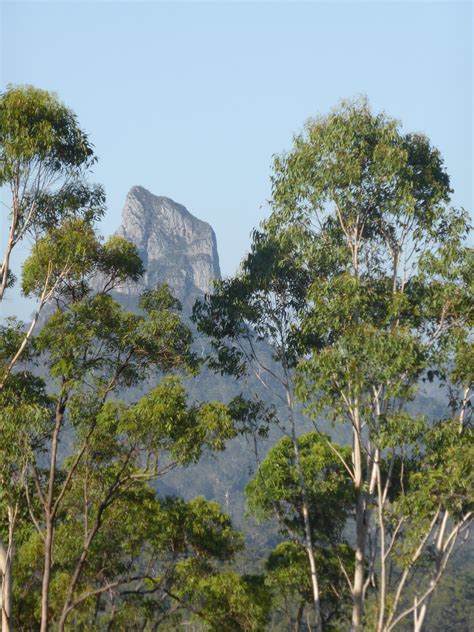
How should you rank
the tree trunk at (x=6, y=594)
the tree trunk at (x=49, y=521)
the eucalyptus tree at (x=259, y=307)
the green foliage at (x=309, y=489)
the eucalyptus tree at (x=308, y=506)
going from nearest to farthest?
the tree trunk at (x=49, y=521) → the tree trunk at (x=6, y=594) → the eucalyptus tree at (x=259, y=307) → the green foliage at (x=309, y=489) → the eucalyptus tree at (x=308, y=506)

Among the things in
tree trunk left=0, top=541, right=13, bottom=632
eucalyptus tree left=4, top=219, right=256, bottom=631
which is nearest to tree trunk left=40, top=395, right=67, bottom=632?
eucalyptus tree left=4, top=219, right=256, bottom=631

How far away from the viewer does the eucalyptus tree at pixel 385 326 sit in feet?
49.9

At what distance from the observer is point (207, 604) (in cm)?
2152

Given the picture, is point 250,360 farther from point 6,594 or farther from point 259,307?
point 6,594

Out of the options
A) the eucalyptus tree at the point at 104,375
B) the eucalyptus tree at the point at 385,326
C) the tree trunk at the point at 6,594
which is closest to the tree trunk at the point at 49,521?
the eucalyptus tree at the point at 104,375

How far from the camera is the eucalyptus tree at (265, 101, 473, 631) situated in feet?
49.9

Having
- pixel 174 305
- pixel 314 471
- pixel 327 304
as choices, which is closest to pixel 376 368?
pixel 327 304

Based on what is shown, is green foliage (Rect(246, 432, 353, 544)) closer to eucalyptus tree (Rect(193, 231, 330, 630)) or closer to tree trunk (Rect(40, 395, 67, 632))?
eucalyptus tree (Rect(193, 231, 330, 630))

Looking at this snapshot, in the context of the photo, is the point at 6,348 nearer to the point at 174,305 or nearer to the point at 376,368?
the point at 174,305

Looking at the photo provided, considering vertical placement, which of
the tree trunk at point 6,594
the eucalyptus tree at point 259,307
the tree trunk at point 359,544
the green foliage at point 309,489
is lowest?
the tree trunk at point 6,594

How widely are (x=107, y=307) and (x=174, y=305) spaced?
196 cm

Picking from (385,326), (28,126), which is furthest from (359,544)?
(28,126)

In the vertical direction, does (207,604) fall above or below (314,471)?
below

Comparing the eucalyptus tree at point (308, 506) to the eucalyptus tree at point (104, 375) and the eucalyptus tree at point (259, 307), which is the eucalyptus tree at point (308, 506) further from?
the eucalyptus tree at point (104, 375)
